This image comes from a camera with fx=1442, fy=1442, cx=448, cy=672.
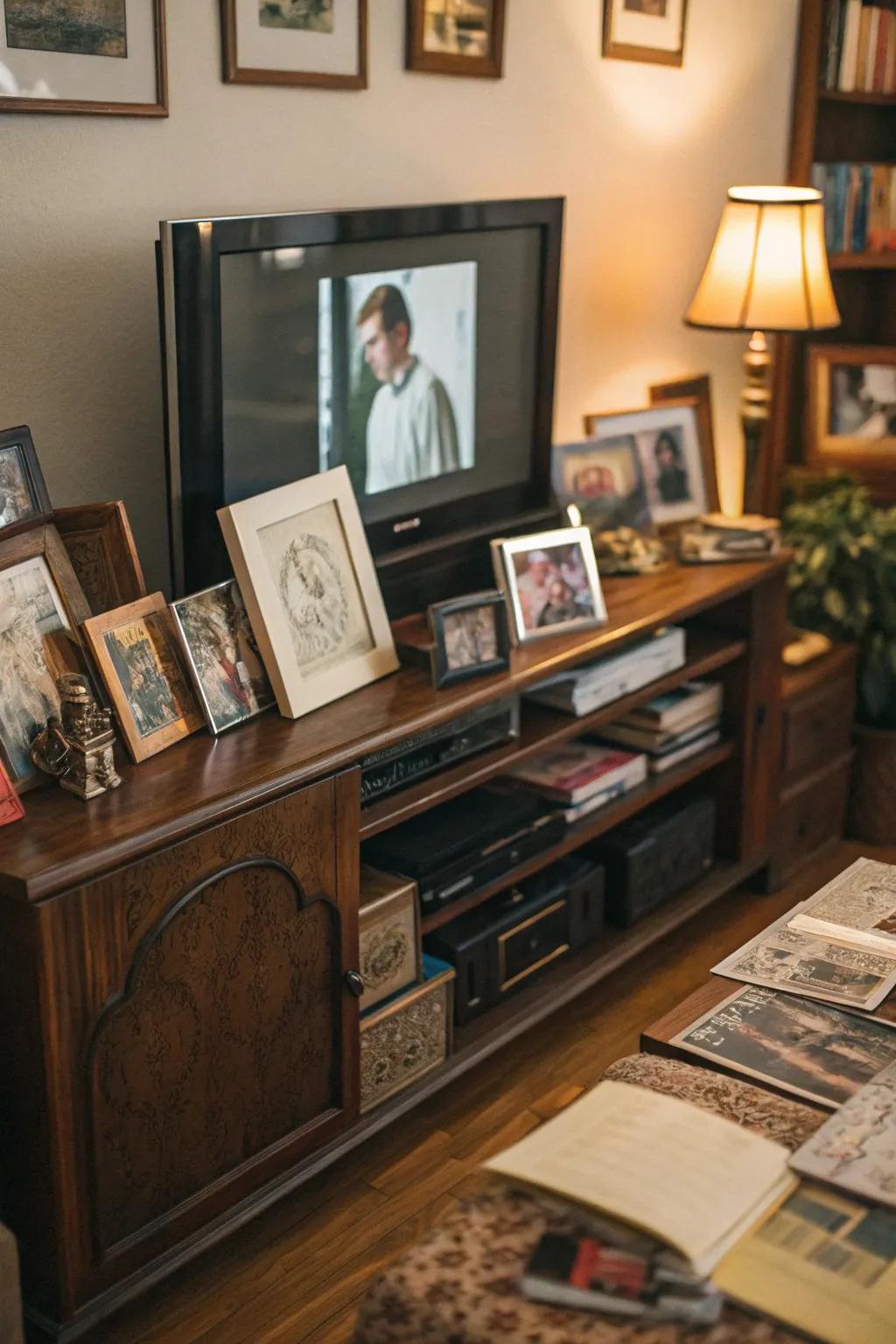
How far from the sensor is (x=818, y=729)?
3.18m

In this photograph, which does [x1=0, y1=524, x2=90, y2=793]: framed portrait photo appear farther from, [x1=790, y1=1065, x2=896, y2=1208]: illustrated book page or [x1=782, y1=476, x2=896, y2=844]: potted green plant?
[x1=782, y1=476, x2=896, y2=844]: potted green plant

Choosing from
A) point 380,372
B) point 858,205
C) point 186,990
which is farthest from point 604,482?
point 186,990

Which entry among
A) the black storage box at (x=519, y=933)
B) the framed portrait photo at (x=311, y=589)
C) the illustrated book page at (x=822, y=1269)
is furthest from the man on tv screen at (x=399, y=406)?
the illustrated book page at (x=822, y=1269)

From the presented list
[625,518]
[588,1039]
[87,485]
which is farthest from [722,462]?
[87,485]

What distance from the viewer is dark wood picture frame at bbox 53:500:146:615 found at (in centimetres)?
185

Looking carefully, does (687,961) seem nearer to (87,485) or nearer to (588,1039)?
(588,1039)

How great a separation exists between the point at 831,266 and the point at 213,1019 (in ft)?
8.23

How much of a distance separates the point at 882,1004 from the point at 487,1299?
73 centimetres

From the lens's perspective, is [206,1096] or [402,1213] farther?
[402,1213]

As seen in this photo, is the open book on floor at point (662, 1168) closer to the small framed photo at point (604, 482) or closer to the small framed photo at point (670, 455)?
the small framed photo at point (604, 482)

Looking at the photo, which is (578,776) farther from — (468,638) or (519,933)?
(468,638)

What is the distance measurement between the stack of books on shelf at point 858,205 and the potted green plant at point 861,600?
1.96 ft

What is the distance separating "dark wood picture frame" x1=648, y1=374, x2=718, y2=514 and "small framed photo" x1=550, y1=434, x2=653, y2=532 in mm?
232

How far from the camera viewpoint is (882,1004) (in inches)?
69.3
